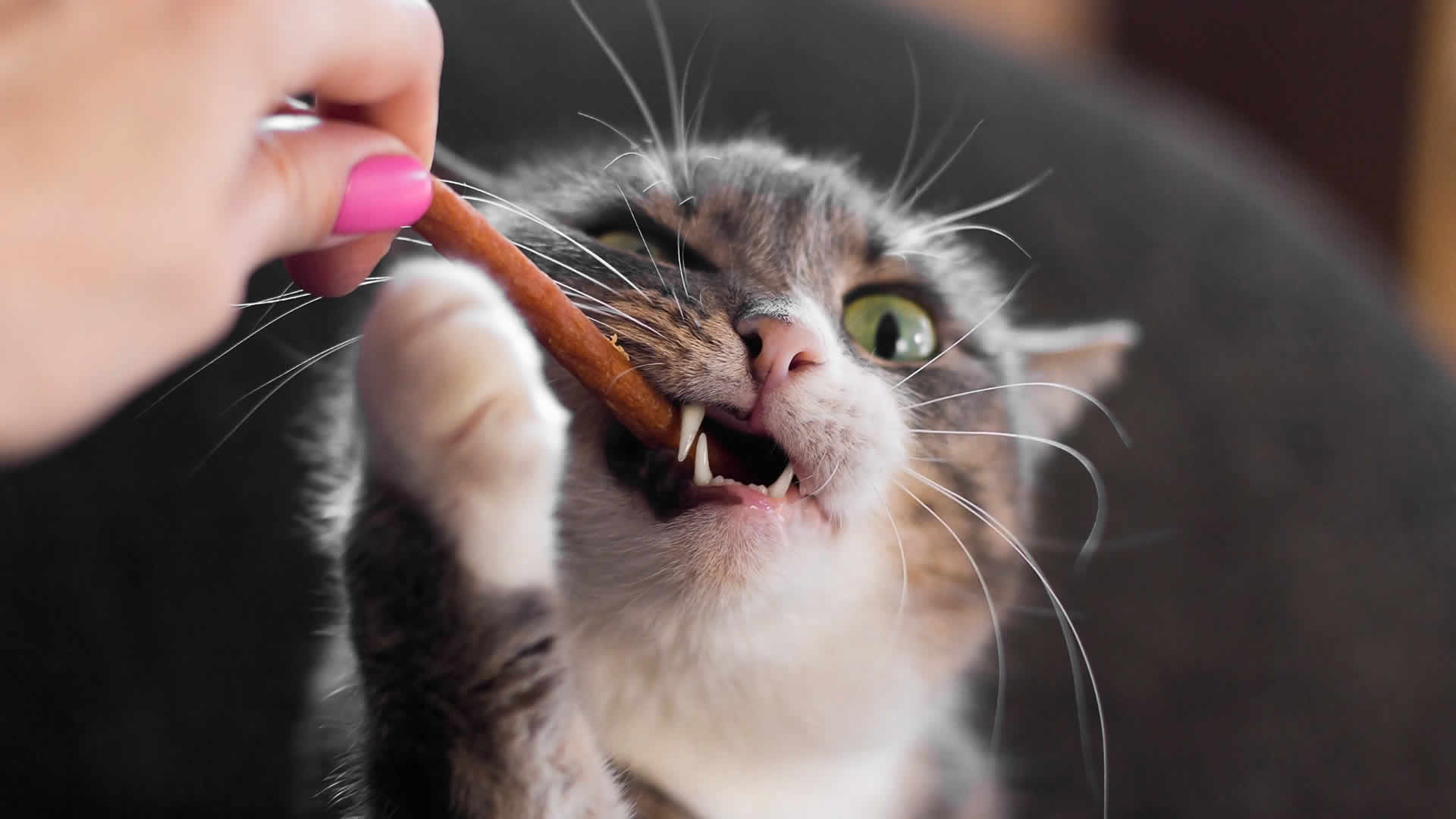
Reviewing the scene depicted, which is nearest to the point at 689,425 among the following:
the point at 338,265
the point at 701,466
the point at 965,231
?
the point at 701,466

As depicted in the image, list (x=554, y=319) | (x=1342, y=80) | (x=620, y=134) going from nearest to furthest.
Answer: (x=554, y=319)
(x=620, y=134)
(x=1342, y=80)

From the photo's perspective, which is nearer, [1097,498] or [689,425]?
[689,425]

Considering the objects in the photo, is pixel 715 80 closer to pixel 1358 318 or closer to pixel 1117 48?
pixel 1358 318

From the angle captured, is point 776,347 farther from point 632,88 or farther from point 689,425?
point 632,88

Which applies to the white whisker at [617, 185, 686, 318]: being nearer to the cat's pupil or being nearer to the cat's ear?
the cat's pupil

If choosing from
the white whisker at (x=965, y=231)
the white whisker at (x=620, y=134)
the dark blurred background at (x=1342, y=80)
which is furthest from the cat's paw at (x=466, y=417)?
the dark blurred background at (x=1342, y=80)

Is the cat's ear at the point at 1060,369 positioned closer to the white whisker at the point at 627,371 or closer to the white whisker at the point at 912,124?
the white whisker at the point at 912,124
